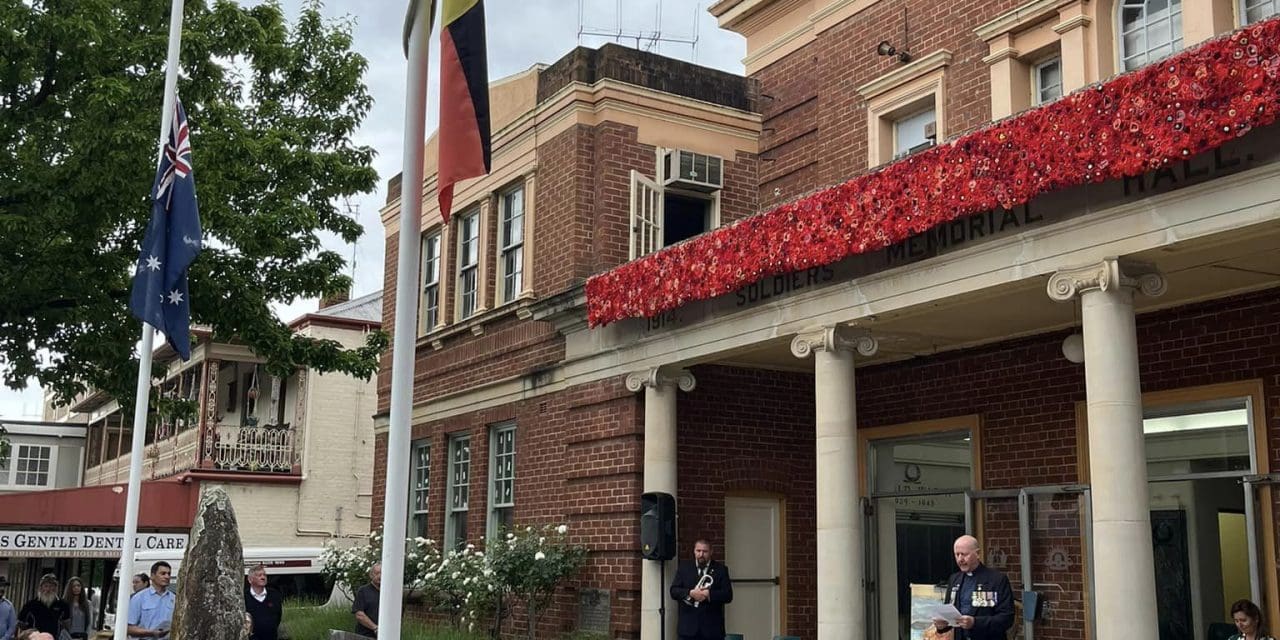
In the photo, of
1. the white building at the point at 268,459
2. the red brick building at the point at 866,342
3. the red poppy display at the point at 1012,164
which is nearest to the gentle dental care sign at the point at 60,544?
the white building at the point at 268,459

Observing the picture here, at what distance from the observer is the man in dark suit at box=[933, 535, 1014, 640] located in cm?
942

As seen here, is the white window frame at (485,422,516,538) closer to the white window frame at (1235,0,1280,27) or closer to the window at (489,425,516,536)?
the window at (489,425,516,536)

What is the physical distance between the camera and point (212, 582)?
39.1 feet

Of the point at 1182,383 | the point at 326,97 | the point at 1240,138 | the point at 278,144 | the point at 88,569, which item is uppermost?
the point at 326,97

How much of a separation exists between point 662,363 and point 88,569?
29.0 meters

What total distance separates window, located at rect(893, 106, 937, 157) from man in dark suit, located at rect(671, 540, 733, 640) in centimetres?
570

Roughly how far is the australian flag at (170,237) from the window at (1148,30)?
9723 millimetres

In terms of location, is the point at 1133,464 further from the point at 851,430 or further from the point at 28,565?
the point at 28,565

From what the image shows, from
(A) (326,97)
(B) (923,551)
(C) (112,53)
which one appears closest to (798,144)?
(B) (923,551)

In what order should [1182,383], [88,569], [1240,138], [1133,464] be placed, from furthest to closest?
[88,569] < [1182,383] < [1133,464] < [1240,138]

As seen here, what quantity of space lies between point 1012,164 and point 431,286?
13.5 m

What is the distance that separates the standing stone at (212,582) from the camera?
11734 millimetres

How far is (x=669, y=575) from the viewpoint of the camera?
15.4 m

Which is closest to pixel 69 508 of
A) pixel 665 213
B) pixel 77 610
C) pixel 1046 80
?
pixel 77 610
